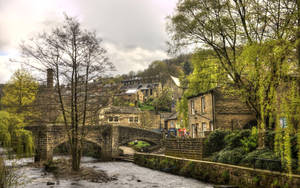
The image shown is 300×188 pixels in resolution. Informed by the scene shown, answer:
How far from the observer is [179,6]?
1645 centimetres

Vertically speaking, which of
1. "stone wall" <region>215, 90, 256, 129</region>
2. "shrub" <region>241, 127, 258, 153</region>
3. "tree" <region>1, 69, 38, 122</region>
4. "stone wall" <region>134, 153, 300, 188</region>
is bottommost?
"stone wall" <region>134, 153, 300, 188</region>

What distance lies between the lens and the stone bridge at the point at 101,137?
98.7ft

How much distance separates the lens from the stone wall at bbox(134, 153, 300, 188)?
11.3 meters

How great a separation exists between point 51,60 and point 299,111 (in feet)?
56.5

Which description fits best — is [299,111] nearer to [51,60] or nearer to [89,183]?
[89,183]

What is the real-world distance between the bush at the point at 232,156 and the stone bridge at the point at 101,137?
14096mm

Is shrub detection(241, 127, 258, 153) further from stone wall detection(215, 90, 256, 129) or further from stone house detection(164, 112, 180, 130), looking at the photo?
stone house detection(164, 112, 180, 130)

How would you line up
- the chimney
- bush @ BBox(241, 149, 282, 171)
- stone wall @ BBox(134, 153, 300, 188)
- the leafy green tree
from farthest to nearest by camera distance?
the leafy green tree, the chimney, bush @ BBox(241, 149, 282, 171), stone wall @ BBox(134, 153, 300, 188)

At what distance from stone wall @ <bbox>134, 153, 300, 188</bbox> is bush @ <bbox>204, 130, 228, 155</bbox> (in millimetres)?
1804

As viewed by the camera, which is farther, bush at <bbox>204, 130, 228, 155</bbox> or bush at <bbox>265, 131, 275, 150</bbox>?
bush at <bbox>204, 130, 228, 155</bbox>

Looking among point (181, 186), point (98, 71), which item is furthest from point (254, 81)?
point (98, 71)

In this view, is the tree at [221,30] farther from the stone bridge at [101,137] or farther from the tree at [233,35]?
the stone bridge at [101,137]

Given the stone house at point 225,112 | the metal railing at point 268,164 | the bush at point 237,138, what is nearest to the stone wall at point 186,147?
the bush at point 237,138

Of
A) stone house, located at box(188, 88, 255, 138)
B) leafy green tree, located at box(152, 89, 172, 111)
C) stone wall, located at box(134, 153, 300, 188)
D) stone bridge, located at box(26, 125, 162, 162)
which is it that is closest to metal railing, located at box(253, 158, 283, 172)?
stone wall, located at box(134, 153, 300, 188)
